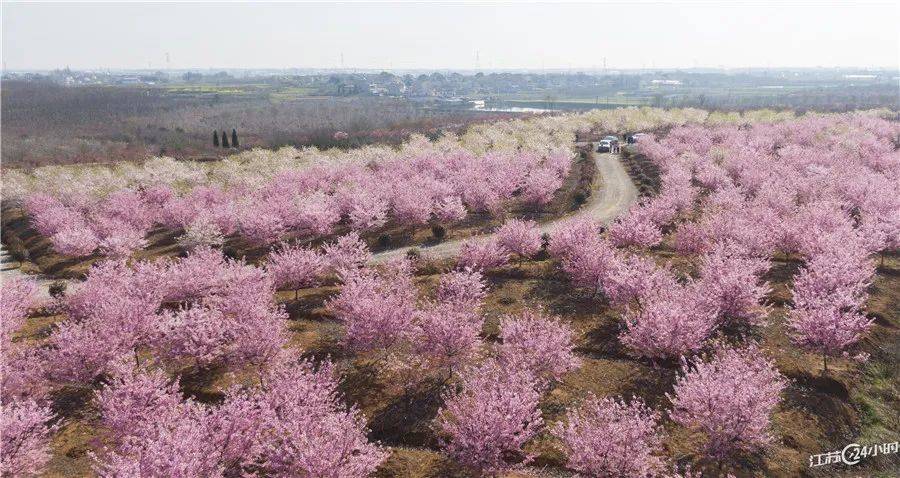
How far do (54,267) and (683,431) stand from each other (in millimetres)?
52118

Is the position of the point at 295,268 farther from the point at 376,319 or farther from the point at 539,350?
the point at 539,350

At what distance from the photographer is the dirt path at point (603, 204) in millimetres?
47219

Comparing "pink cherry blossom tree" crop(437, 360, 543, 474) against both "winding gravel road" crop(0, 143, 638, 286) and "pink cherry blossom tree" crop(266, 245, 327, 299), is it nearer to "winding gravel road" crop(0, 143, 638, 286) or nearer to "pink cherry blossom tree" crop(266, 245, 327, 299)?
"pink cherry blossom tree" crop(266, 245, 327, 299)

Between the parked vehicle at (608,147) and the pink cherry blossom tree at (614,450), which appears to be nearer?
the pink cherry blossom tree at (614,450)

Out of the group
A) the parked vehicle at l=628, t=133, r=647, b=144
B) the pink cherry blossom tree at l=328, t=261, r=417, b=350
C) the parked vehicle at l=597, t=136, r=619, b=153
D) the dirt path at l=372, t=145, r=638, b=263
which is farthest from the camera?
the parked vehicle at l=628, t=133, r=647, b=144

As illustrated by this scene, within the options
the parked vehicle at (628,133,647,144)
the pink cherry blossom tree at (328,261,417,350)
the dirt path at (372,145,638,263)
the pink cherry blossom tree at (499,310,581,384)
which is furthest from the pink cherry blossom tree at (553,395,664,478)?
the parked vehicle at (628,133,647,144)

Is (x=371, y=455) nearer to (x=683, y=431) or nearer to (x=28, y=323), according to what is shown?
(x=683, y=431)

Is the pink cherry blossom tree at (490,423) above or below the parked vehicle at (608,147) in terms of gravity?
below

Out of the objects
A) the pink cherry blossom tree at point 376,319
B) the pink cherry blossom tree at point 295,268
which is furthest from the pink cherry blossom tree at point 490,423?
the pink cherry blossom tree at point 295,268

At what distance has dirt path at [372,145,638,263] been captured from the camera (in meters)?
47.2

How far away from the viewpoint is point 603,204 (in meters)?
63.4

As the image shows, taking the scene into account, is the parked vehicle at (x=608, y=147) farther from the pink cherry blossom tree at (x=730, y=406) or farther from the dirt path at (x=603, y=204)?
the pink cherry blossom tree at (x=730, y=406)

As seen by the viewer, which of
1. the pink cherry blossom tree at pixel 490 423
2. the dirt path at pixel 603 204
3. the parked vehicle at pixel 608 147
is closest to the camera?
the pink cherry blossom tree at pixel 490 423

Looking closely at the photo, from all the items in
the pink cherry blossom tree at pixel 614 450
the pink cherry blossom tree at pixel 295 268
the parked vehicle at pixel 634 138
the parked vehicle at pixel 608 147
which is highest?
the parked vehicle at pixel 634 138
